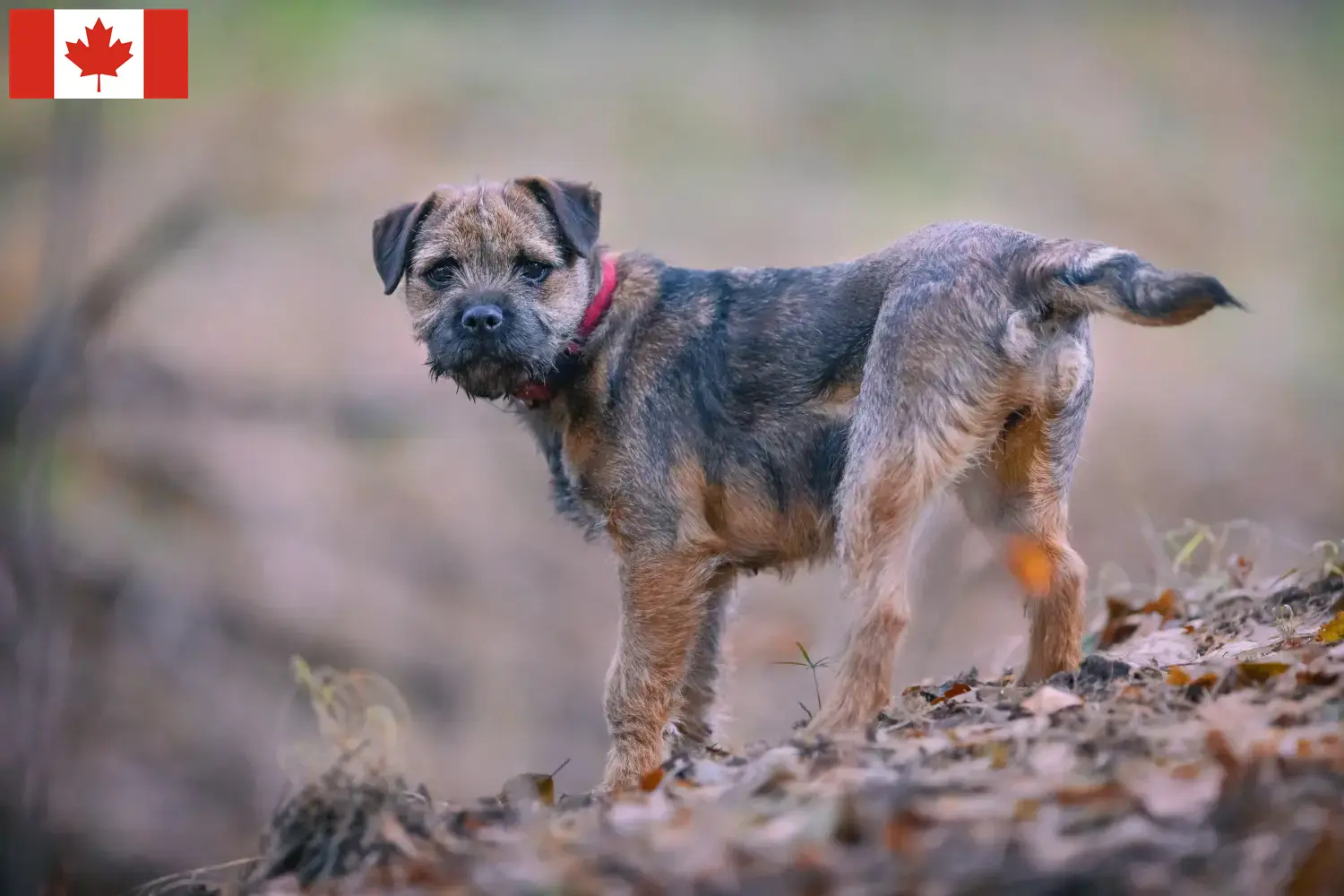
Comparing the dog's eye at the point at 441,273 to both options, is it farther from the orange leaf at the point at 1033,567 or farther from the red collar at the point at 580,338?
the orange leaf at the point at 1033,567

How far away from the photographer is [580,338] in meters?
6.83

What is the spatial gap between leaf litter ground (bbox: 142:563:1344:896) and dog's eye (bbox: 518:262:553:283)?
9.54 feet

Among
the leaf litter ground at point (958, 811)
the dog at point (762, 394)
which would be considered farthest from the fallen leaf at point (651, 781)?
the dog at point (762, 394)

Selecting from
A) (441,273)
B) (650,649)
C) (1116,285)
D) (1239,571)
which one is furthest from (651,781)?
(1239,571)

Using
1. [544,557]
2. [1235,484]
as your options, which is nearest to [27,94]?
[544,557]

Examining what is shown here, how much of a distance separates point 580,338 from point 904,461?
6.93 ft

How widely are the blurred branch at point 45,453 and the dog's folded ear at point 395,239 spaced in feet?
5.59

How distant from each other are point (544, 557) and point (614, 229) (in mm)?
6488

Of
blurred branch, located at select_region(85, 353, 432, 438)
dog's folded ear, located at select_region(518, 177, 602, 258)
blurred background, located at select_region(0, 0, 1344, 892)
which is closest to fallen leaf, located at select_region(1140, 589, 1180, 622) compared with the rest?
blurred background, located at select_region(0, 0, 1344, 892)

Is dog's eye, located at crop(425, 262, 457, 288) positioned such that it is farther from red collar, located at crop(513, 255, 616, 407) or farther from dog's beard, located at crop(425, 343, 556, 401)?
red collar, located at crop(513, 255, 616, 407)

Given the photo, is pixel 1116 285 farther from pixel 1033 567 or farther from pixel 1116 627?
pixel 1116 627

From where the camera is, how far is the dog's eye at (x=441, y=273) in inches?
273

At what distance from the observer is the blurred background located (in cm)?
1088

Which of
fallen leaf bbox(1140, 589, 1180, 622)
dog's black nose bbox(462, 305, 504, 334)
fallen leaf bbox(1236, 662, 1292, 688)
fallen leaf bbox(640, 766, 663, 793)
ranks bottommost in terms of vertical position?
fallen leaf bbox(640, 766, 663, 793)
